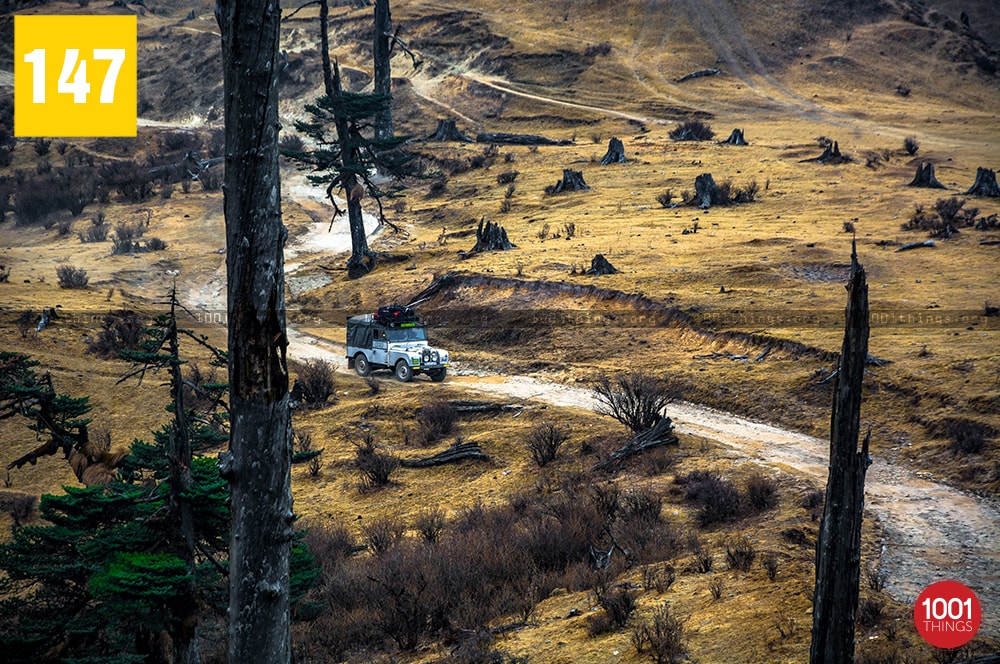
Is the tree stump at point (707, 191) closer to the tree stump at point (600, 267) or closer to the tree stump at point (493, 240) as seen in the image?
the tree stump at point (493, 240)

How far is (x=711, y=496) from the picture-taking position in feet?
49.1

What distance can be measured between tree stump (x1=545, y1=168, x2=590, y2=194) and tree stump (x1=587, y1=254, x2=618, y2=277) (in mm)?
14800

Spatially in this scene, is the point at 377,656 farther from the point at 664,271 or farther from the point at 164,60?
Answer: the point at 164,60

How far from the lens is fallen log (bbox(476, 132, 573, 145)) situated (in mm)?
57531

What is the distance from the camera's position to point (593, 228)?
39000mm

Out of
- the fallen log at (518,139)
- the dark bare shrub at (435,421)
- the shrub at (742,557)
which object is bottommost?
the dark bare shrub at (435,421)

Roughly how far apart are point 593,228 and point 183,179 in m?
29.4

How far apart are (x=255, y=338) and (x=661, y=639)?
6409 millimetres

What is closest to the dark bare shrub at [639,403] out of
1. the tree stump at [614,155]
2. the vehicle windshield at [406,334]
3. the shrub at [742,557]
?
the shrub at [742,557]

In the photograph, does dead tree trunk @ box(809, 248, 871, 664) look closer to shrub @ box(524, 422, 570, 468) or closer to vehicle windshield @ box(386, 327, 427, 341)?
shrub @ box(524, 422, 570, 468)

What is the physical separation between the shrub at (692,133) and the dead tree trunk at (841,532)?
50.6m

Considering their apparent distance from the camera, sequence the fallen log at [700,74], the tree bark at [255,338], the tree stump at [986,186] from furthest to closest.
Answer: the fallen log at [700,74] < the tree stump at [986,186] < the tree bark at [255,338]

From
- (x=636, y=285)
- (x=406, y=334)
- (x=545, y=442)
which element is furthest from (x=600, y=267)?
(x=545, y=442)

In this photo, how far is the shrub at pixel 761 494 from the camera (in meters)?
14.7
